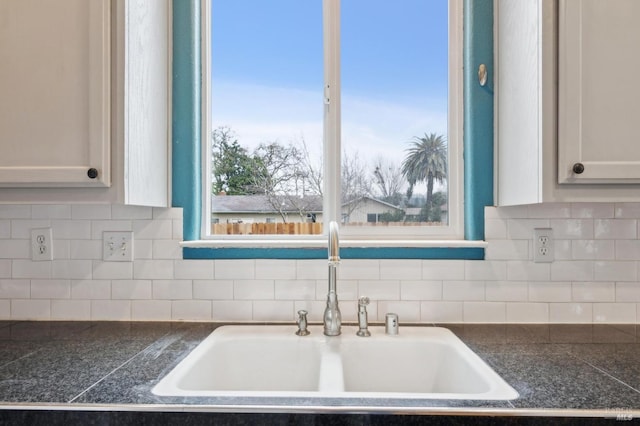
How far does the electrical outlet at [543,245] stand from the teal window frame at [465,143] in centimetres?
18

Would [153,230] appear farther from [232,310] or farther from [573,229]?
[573,229]

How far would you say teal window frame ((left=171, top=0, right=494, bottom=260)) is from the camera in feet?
4.78

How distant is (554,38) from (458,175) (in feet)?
1.78

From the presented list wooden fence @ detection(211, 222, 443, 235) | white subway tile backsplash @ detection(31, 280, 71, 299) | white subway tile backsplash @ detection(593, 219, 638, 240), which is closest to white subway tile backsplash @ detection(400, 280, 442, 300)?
wooden fence @ detection(211, 222, 443, 235)

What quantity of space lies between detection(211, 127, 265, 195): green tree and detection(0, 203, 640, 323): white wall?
0.23 meters

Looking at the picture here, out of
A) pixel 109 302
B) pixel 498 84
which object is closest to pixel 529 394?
pixel 498 84

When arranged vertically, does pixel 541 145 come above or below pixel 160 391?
above

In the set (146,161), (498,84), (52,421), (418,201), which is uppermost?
(498,84)

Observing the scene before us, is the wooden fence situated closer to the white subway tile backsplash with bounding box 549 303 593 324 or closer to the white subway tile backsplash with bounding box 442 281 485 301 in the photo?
the white subway tile backsplash with bounding box 442 281 485 301

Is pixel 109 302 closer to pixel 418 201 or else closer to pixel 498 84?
pixel 418 201

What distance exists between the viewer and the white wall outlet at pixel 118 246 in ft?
4.79

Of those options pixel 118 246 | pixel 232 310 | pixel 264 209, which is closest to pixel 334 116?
pixel 264 209

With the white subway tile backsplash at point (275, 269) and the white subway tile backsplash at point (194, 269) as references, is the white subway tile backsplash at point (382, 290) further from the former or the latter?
the white subway tile backsplash at point (194, 269)

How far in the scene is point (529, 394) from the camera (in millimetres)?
847
